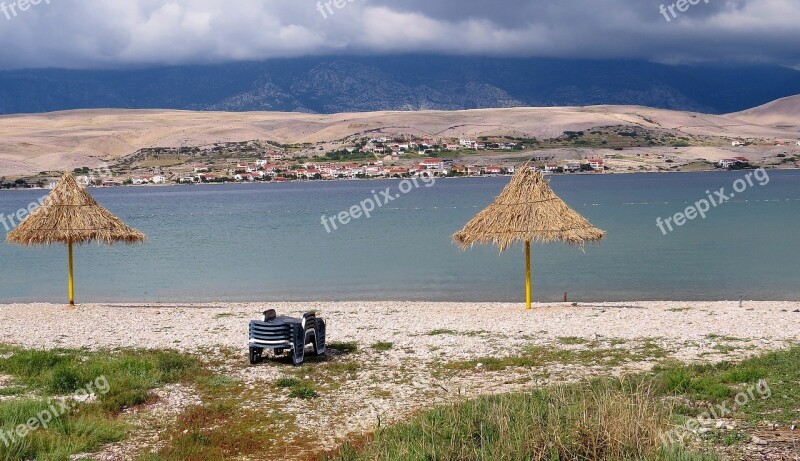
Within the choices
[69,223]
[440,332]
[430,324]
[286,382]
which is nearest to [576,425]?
[286,382]

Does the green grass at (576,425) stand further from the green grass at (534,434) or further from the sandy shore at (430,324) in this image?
the sandy shore at (430,324)

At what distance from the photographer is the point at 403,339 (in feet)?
45.0

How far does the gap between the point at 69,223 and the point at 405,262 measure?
696 inches

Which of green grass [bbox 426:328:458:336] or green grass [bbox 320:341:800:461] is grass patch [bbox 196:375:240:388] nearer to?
green grass [bbox 320:341:800:461]

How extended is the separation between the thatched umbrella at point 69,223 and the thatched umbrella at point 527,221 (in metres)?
8.28

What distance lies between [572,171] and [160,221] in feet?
281

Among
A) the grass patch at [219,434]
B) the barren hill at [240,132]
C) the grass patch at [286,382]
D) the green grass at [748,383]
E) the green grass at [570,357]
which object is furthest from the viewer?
the barren hill at [240,132]

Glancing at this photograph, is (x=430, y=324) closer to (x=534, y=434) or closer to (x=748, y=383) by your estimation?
(x=748, y=383)

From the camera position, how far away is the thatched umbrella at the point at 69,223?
18.6 meters

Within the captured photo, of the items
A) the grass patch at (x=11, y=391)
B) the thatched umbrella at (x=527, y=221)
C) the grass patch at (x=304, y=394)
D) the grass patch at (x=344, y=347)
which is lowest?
the grass patch at (x=304, y=394)

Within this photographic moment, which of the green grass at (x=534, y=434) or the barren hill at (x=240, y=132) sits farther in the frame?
the barren hill at (x=240, y=132)

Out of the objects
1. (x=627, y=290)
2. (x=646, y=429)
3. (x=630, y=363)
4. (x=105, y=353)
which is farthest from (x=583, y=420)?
Result: (x=627, y=290)

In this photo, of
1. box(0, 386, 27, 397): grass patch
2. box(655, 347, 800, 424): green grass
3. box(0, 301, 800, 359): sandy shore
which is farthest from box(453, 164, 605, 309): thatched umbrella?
box(0, 386, 27, 397): grass patch

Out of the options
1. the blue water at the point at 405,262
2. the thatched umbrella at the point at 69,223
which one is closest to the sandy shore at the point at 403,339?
the thatched umbrella at the point at 69,223
